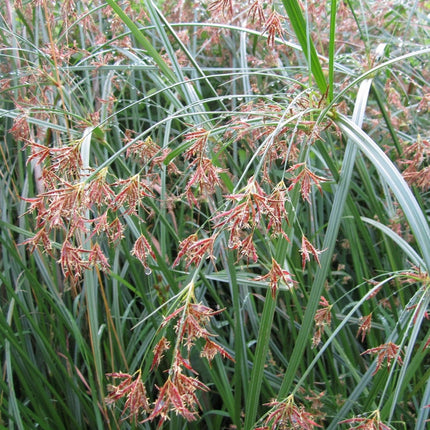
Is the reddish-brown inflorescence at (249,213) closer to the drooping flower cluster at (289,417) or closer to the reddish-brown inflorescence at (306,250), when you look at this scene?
the reddish-brown inflorescence at (306,250)

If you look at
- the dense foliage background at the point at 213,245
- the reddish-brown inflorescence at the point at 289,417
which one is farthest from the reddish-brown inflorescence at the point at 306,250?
the reddish-brown inflorescence at the point at 289,417

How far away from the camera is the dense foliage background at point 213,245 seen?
32.0 inches

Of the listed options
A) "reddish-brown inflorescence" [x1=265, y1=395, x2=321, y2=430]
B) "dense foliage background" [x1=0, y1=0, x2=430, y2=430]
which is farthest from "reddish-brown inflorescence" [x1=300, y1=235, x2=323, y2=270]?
"reddish-brown inflorescence" [x1=265, y1=395, x2=321, y2=430]

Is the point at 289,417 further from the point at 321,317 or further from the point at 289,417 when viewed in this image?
the point at 321,317

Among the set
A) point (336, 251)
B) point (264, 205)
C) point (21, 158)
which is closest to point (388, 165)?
point (264, 205)

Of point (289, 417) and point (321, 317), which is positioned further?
point (321, 317)

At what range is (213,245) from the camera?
2.67ft

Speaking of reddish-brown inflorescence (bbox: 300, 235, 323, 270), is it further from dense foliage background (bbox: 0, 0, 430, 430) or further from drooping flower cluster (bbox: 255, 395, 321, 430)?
drooping flower cluster (bbox: 255, 395, 321, 430)

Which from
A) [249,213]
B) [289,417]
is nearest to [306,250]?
[249,213]

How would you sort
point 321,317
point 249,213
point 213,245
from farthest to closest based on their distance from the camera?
point 321,317
point 213,245
point 249,213

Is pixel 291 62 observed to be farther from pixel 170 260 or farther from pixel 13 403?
pixel 13 403

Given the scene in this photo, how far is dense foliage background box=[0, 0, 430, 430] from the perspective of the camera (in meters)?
0.81

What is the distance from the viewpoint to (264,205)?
0.68 metres

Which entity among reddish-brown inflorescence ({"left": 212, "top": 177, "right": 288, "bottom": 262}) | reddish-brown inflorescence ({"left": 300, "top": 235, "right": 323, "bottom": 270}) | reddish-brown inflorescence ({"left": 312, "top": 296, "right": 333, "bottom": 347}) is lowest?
reddish-brown inflorescence ({"left": 312, "top": 296, "right": 333, "bottom": 347})
